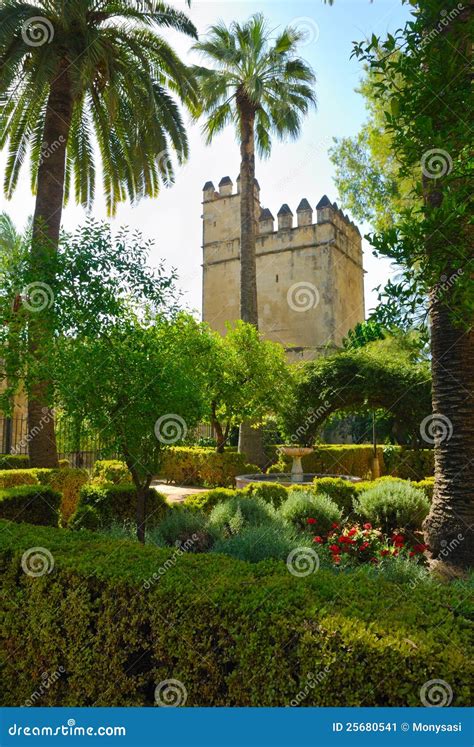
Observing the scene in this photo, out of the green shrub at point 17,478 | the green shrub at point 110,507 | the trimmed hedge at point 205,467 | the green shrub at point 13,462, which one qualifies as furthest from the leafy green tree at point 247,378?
the green shrub at point 110,507

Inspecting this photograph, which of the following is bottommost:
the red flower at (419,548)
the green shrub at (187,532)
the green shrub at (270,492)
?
the red flower at (419,548)

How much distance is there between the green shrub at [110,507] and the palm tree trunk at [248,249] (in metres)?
9.50

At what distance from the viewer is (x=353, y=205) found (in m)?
20.0

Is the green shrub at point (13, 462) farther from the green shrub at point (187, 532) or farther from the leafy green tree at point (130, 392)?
the leafy green tree at point (130, 392)

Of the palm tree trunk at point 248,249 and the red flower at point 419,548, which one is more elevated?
the palm tree trunk at point 248,249

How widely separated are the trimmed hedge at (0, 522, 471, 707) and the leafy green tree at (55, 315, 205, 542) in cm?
212

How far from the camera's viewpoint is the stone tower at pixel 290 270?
3409 centimetres

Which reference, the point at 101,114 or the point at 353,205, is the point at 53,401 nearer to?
the point at 101,114

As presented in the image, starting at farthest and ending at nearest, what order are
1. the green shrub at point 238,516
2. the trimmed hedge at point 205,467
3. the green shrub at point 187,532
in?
the trimmed hedge at point 205,467
the green shrub at point 238,516
the green shrub at point 187,532

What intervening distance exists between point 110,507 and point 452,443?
17.4 ft

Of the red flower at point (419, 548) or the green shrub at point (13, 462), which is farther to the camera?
the green shrub at point (13, 462)

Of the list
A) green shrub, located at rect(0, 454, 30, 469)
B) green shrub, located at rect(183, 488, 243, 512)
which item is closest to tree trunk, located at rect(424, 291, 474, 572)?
green shrub, located at rect(183, 488, 243, 512)

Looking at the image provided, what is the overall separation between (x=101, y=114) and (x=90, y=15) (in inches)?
90.1

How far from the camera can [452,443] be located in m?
6.19
